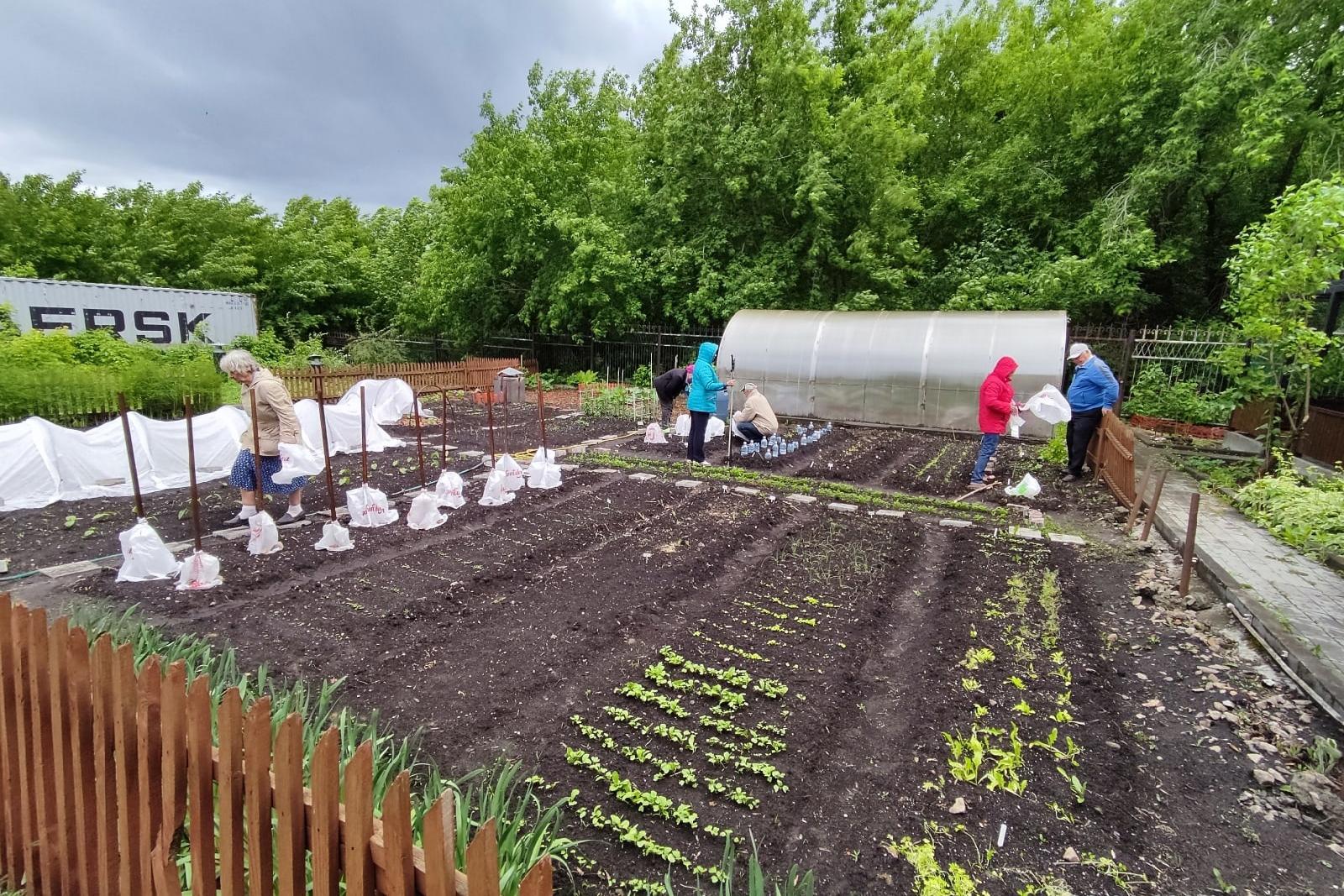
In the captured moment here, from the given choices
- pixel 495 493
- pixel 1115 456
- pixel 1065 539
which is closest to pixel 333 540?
pixel 495 493

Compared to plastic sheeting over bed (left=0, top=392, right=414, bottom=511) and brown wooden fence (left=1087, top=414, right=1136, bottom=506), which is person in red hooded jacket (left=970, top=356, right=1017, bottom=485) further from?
plastic sheeting over bed (left=0, top=392, right=414, bottom=511)

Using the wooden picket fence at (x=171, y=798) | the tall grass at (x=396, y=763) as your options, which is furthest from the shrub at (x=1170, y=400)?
the wooden picket fence at (x=171, y=798)

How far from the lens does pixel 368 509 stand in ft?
19.8

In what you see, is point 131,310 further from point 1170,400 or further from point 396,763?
point 1170,400

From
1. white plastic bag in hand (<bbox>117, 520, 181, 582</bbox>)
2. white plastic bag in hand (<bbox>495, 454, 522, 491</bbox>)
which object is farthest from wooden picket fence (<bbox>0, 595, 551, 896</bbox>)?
white plastic bag in hand (<bbox>495, 454, 522, 491</bbox>)

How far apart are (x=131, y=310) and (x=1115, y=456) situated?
73.8ft

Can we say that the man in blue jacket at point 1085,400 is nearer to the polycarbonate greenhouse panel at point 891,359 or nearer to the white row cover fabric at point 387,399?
the polycarbonate greenhouse panel at point 891,359

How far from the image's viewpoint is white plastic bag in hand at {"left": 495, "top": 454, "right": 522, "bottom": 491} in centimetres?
709

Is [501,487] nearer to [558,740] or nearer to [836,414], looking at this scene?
[558,740]

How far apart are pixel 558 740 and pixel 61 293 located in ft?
65.8

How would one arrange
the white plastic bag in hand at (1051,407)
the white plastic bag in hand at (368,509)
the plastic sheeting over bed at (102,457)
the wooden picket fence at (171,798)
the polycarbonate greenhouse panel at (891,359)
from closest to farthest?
1. the wooden picket fence at (171,798)
2. the white plastic bag in hand at (368,509)
3. the plastic sheeting over bed at (102,457)
4. the white plastic bag in hand at (1051,407)
5. the polycarbonate greenhouse panel at (891,359)

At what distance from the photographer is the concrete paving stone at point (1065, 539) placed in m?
5.96

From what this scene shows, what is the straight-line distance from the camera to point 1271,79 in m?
11.9

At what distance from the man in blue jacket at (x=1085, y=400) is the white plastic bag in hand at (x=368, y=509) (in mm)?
8427
